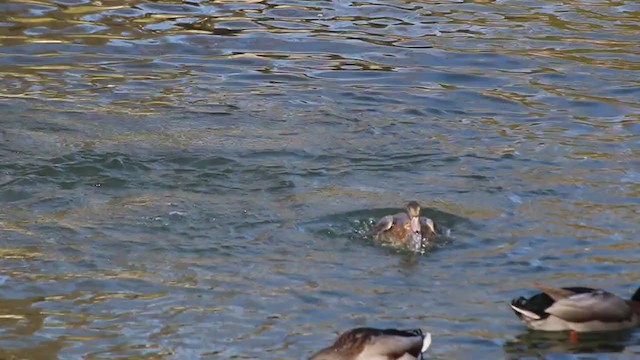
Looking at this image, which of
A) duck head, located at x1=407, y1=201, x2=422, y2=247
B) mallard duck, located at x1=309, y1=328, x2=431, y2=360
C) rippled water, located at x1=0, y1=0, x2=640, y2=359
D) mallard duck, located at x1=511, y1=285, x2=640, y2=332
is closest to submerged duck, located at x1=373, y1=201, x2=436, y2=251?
duck head, located at x1=407, y1=201, x2=422, y2=247

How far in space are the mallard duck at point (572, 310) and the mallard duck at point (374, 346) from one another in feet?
3.36

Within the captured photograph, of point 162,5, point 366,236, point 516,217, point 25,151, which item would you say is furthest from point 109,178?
point 162,5

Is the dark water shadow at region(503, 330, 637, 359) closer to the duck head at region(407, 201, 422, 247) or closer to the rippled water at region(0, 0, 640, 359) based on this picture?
the rippled water at region(0, 0, 640, 359)

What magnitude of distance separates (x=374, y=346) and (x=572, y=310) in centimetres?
153

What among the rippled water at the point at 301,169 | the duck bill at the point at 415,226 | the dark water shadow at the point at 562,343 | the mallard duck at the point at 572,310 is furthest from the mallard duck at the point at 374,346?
the duck bill at the point at 415,226

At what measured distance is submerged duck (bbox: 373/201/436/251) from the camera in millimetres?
11305

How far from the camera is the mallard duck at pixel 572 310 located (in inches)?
380

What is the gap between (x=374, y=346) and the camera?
879 cm

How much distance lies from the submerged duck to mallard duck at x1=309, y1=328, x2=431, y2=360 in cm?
240

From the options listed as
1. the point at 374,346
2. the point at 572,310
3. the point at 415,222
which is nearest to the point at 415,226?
the point at 415,222

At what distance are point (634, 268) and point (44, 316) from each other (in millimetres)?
4097

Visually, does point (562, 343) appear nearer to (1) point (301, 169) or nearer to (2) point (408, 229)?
(2) point (408, 229)

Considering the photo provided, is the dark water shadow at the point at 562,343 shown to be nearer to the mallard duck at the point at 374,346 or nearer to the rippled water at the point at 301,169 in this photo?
the rippled water at the point at 301,169

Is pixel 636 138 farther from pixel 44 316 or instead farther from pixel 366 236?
pixel 44 316
